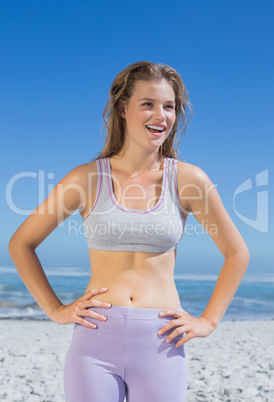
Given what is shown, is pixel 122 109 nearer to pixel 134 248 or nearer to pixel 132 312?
pixel 134 248

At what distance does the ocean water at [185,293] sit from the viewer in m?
14.4

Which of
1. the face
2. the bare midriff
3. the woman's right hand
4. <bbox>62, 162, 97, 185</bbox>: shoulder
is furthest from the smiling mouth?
the woman's right hand

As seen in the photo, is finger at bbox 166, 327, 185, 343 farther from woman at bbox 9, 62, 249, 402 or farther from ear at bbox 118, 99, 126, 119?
ear at bbox 118, 99, 126, 119

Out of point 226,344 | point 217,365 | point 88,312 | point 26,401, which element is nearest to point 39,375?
point 26,401

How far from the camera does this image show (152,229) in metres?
1.96

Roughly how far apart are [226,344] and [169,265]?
5.03 metres

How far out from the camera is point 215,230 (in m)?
2.16

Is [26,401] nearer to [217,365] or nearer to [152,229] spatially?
[217,365]

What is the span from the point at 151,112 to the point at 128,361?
1.08m

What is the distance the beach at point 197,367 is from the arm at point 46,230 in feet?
8.12

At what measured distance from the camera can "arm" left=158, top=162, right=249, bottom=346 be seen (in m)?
2.09

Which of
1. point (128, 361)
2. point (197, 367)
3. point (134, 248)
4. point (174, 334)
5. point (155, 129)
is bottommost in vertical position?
point (197, 367)

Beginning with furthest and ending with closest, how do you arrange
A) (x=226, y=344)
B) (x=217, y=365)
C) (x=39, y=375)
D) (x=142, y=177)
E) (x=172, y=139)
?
1. (x=226, y=344)
2. (x=217, y=365)
3. (x=39, y=375)
4. (x=172, y=139)
5. (x=142, y=177)

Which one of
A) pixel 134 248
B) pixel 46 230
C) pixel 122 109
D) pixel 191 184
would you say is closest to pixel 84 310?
pixel 134 248
